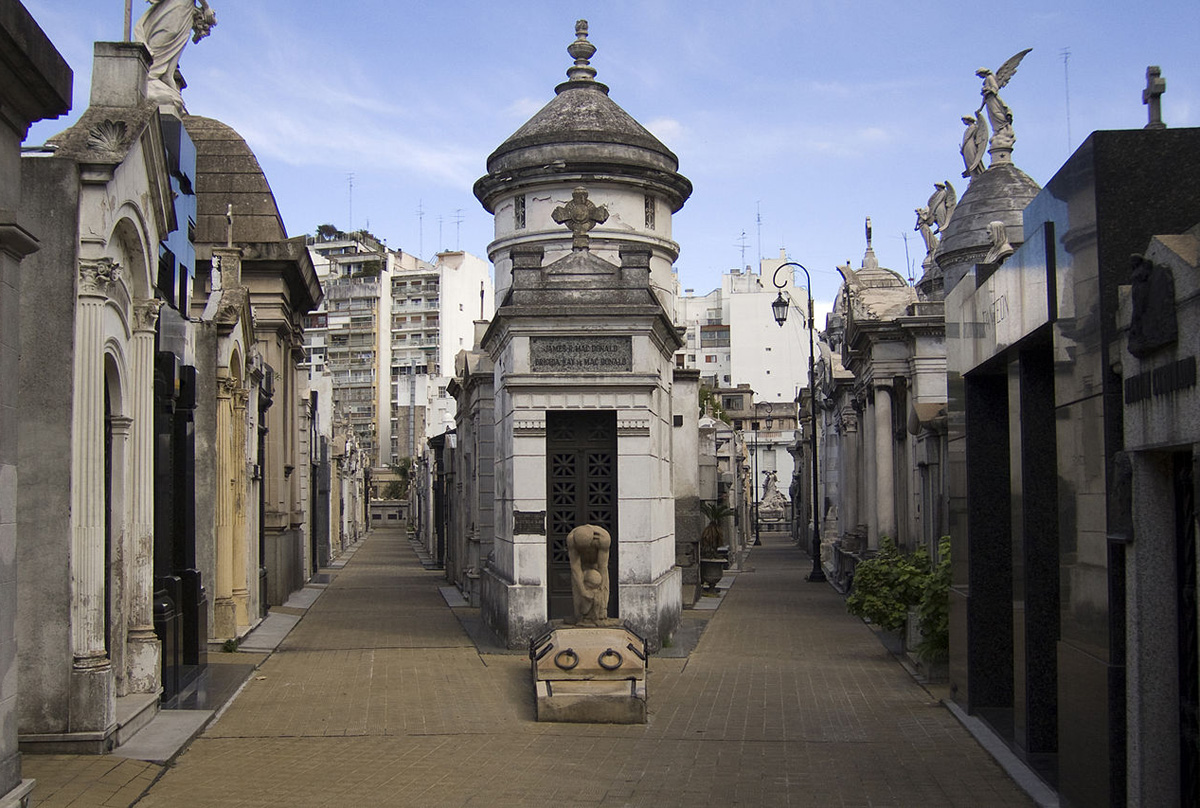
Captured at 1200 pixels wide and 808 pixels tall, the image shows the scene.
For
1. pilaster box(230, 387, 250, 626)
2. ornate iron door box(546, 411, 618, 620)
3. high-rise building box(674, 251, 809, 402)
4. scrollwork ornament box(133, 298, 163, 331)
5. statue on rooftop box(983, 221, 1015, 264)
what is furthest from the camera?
high-rise building box(674, 251, 809, 402)

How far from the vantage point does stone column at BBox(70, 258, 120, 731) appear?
9.11 m

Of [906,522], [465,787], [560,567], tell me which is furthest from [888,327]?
[465,787]

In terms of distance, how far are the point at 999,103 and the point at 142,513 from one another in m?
13.4

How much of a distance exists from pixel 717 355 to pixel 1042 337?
84809 millimetres

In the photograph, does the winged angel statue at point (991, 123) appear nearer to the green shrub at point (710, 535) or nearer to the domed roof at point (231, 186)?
the green shrub at point (710, 535)

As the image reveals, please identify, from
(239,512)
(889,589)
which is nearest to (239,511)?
(239,512)

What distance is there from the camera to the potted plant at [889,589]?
14.3 m

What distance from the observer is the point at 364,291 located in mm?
94125

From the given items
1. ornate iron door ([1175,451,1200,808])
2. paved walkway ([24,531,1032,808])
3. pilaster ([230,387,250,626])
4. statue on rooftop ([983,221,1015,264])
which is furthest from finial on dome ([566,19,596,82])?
ornate iron door ([1175,451,1200,808])

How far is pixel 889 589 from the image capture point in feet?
A: 48.4

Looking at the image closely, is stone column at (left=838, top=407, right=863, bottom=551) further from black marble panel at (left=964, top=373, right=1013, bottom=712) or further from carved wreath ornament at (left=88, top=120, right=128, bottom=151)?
carved wreath ornament at (left=88, top=120, right=128, bottom=151)

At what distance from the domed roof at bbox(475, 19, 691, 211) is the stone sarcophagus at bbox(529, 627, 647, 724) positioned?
1018cm

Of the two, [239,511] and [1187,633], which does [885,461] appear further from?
[1187,633]

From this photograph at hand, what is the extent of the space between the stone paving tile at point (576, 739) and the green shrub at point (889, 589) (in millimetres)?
577
